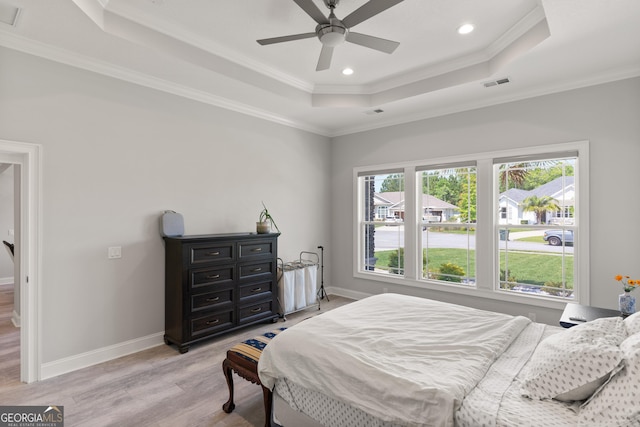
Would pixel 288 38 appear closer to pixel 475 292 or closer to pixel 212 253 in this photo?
pixel 212 253

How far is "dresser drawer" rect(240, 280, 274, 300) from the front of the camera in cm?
390

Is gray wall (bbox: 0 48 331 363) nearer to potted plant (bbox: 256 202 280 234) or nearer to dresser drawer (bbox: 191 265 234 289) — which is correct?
potted plant (bbox: 256 202 280 234)

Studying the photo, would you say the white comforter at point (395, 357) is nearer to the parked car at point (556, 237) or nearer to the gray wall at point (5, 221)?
the parked car at point (556, 237)

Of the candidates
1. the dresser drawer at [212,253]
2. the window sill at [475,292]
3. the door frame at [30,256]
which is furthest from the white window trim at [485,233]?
the door frame at [30,256]

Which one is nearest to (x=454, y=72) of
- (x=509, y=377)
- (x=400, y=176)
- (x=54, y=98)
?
(x=400, y=176)

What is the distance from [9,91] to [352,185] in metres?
4.24

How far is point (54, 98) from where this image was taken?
2.91m

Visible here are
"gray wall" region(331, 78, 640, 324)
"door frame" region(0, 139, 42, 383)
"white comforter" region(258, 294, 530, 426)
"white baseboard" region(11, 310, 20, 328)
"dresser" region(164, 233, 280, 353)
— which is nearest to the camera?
"white comforter" region(258, 294, 530, 426)

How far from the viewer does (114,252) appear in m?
3.27

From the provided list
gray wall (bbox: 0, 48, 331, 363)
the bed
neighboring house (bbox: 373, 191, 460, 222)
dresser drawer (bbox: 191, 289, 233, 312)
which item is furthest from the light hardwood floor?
neighboring house (bbox: 373, 191, 460, 222)

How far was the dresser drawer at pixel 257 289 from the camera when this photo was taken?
12.8 ft

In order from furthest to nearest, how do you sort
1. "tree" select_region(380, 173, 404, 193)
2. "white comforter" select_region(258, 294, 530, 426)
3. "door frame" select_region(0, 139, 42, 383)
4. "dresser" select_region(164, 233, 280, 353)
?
1. "tree" select_region(380, 173, 404, 193)
2. "dresser" select_region(164, 233, 280, 353)
3. "door frame" select_region(0, 139, 42, 383)
4. "white comforter" select_region(258, 294, 530, 426)

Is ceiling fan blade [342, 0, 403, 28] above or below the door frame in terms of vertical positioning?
above

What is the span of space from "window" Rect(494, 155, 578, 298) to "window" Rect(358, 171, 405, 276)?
142 centimetres
